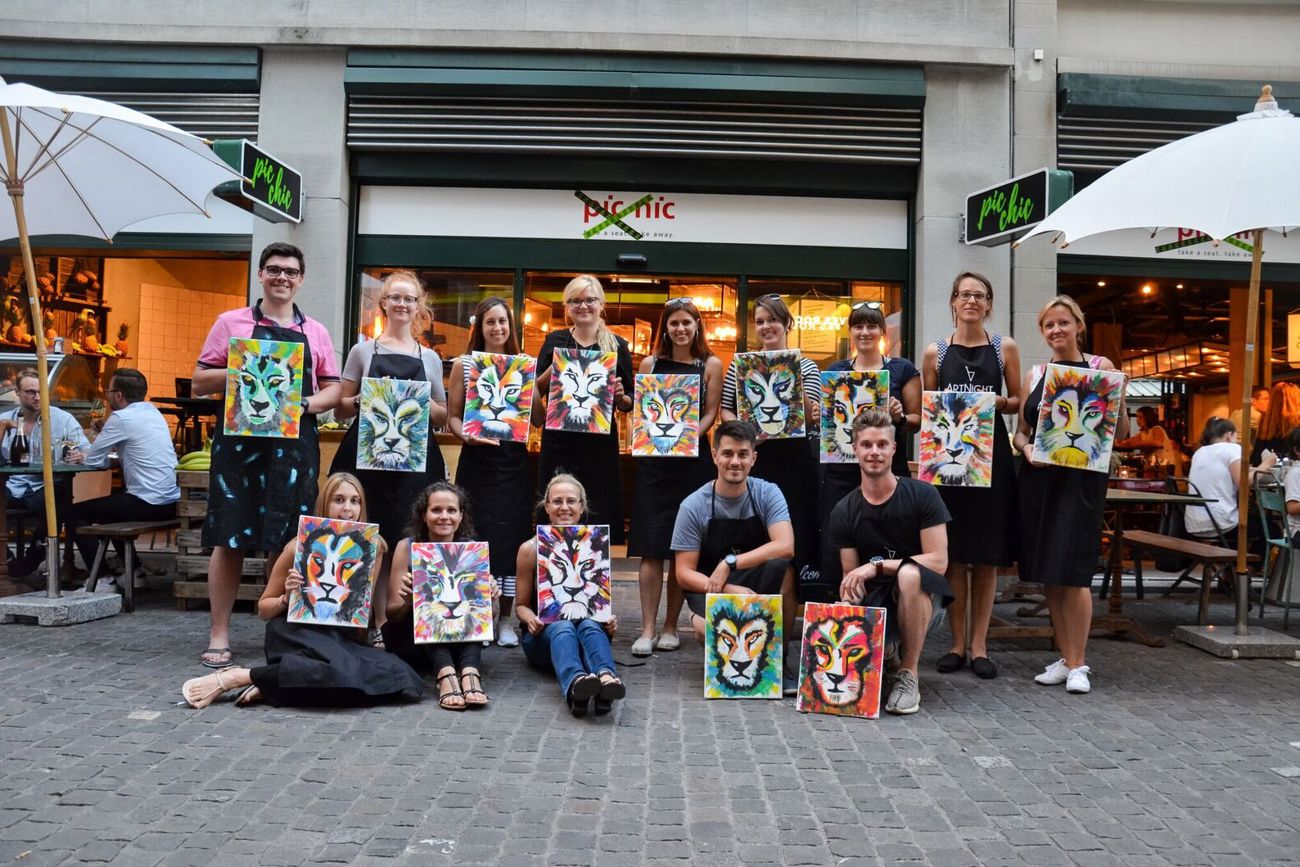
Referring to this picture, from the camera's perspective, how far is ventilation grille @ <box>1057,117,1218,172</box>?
30.6ft

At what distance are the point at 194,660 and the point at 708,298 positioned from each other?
589 centimetres

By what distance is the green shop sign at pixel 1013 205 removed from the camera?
7734 millimetres

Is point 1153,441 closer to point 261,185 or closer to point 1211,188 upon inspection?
point 1211,188

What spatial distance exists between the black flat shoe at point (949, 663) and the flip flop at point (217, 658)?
407 cm

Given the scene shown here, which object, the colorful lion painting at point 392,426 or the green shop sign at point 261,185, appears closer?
the colorful lion painting at point 392,426

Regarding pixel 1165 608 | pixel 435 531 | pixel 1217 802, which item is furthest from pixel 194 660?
pixel 1165 608

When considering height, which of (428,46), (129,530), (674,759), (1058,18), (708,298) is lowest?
(674,759)

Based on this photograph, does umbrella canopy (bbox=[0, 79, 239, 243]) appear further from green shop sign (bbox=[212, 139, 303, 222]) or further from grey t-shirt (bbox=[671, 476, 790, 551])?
grey t-shirt (bbox=[671, 476, 790, 551])

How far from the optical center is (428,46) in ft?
30.0

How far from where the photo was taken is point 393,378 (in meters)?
5.50

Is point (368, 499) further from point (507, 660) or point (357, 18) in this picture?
point (357, 18)

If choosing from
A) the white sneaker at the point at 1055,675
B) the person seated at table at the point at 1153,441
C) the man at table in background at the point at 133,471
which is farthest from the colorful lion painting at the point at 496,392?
the person seated at table at the point at 1153,441

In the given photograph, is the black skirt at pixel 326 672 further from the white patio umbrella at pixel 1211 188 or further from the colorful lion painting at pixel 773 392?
the white patio umbrella at pixel 1211 188

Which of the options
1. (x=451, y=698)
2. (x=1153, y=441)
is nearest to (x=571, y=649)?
(x=451, y=698)
